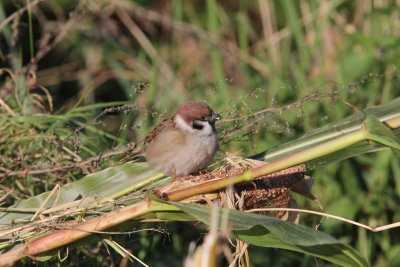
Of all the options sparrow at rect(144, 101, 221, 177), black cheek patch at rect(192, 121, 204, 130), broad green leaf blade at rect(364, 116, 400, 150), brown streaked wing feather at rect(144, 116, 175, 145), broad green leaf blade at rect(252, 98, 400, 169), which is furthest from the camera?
brown streaked wing feather at rect(144, 116, 175, 145)

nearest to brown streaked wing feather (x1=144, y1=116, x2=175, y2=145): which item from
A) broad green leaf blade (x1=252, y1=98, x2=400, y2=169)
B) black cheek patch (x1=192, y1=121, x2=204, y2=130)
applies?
black cheek patch (x1=192, y1=121, x2=204, y2=130)

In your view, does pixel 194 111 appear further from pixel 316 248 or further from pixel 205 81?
pixel 205 81

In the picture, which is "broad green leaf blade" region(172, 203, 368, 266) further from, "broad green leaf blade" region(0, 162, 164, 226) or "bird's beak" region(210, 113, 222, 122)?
"bird's beak" region(210, 113, 222, 122)

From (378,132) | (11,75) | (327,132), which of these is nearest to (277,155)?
(327,132)

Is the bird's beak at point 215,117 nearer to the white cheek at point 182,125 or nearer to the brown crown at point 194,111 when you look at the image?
the brown crown at point 194,111

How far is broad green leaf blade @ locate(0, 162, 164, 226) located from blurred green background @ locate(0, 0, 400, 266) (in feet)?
0.51

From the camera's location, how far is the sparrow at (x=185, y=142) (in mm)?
3184

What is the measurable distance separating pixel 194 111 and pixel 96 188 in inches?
22.8

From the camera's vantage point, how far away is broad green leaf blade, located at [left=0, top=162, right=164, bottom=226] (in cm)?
286

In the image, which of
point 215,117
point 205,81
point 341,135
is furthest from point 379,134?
point 205,81

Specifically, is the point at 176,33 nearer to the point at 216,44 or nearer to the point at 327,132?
the point at 216,44

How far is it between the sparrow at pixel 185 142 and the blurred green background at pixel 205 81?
0.07 metres

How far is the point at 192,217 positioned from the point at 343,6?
3.40 m

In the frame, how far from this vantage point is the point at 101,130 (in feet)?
11.9
